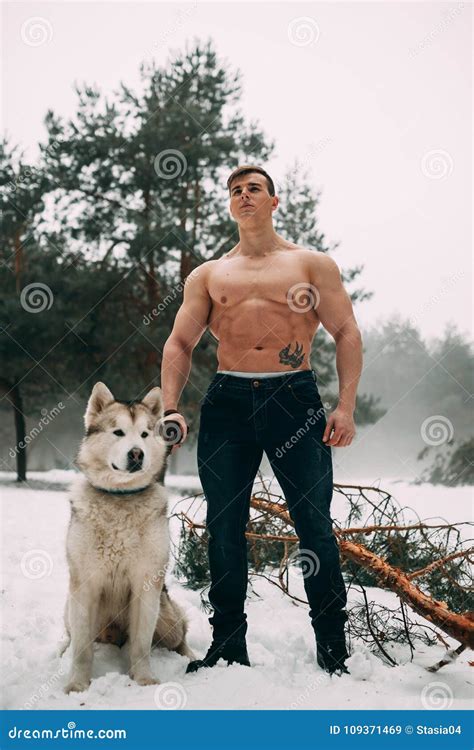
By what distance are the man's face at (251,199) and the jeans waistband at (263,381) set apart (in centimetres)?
90

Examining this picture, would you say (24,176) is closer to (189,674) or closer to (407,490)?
(407,490)

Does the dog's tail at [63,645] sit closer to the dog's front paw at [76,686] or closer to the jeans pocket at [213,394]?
the dog's front paw at [76,686]

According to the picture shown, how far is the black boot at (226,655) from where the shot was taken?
10.4ft

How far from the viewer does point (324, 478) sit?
10.4ft

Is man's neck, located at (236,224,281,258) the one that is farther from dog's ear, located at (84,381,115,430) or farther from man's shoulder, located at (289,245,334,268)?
dog's ear, located at (84,381,115,430)

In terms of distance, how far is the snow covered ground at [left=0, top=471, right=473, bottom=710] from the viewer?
279 centimetres

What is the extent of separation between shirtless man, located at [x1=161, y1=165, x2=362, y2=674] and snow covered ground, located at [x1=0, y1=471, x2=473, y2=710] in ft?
0.55

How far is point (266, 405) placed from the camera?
10.5ft

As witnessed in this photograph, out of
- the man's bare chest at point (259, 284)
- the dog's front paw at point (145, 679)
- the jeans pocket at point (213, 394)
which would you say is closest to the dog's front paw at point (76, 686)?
the dog's front paw at point (145, 679)

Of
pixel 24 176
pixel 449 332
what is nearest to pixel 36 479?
pixel 24 176

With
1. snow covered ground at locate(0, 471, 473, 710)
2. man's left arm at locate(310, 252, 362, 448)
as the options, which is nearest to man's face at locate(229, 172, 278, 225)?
man's left arm at locate(310, 252, 362, 448)

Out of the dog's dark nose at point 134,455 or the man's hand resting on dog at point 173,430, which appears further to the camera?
the man's hand resting on dog at point 173,430

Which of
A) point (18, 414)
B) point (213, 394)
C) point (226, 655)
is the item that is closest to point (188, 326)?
point (213, 394)

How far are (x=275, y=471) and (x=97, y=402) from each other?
991mm
